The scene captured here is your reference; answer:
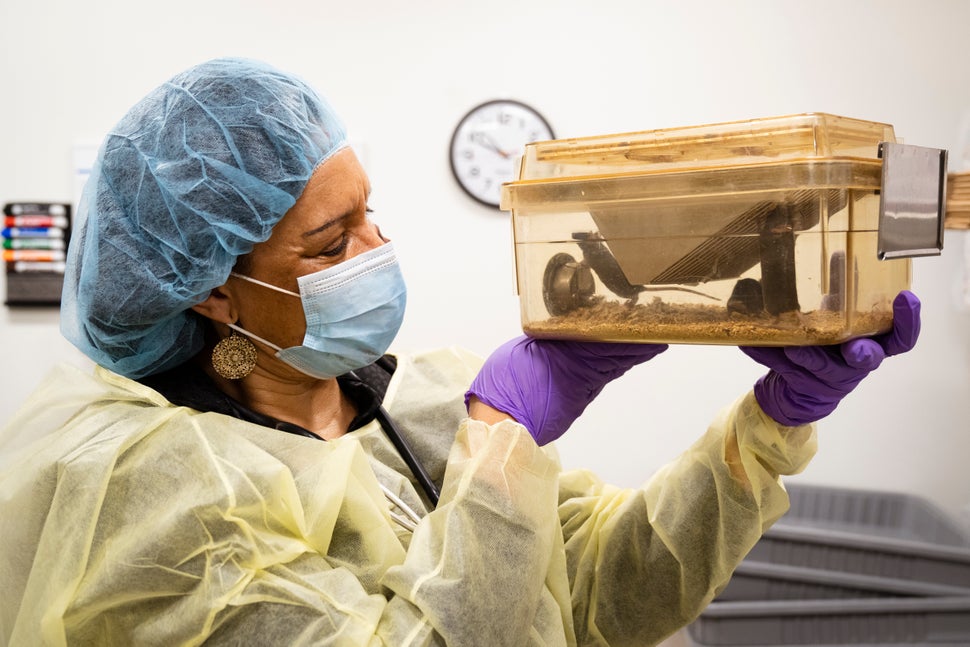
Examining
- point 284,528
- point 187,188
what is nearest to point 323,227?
point 187,188

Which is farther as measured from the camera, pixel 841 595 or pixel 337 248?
pixel 841 595

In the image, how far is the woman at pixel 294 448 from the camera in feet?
3.08

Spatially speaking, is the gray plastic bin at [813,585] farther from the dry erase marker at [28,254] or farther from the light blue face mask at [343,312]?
the dry erase marker at [28,254]

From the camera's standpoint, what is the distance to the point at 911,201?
0.91 meters

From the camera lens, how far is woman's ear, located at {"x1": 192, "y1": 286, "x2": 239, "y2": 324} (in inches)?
46.3

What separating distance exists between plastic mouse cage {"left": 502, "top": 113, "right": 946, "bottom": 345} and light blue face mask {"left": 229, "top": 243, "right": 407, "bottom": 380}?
29 cm

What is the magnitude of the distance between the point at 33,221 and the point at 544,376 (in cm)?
247

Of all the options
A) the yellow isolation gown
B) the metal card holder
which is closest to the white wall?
the yellow isolation gown

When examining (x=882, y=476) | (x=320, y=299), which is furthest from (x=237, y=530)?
(x=882, y=476)

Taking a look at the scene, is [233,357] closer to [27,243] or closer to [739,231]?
[739,231]

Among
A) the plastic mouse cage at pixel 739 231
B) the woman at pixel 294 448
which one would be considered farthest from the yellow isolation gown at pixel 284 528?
the plastic mouse cage at pixel 739 231

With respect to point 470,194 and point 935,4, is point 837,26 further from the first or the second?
point 470,194

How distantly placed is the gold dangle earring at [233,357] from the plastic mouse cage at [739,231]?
46 cm

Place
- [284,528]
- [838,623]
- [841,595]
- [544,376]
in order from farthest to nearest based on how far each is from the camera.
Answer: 1. [841,595]
2. [838,623]
3. [544,376]
4. [284,528]
